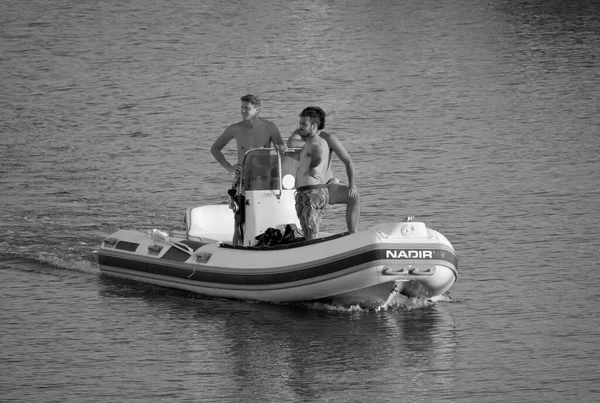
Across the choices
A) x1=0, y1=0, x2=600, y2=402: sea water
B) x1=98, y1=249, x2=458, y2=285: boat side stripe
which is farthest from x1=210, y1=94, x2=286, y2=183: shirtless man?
x1=0, y1=0, x2=600, y2=402: sea water

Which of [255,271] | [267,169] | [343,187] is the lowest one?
[255,271]

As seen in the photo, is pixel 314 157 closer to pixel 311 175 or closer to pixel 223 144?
pixel 311 175

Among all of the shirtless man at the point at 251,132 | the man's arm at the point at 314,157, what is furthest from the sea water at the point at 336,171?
the shirtless man at the point at 251,132

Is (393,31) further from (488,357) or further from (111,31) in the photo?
(488,357)

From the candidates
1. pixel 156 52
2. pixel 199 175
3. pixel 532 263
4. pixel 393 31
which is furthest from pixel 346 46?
pixel 532 263

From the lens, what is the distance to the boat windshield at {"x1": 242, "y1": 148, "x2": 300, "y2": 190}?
15680mm

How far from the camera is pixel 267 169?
51.5 ft

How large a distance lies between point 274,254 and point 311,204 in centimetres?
63

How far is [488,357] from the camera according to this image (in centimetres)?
1362

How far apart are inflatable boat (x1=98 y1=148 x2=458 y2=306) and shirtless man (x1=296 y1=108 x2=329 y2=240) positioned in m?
0.28

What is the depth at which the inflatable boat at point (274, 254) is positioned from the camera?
1428 cm

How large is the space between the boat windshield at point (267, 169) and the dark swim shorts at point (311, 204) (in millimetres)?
698

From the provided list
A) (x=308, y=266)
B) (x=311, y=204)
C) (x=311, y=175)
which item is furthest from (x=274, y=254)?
(x=311, y=175)

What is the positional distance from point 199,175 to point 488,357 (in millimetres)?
10273
